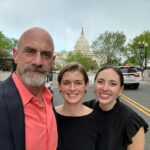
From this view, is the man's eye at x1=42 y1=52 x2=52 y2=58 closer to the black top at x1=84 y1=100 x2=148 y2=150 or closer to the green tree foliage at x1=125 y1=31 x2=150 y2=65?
the black top at x1=84 y1=100 x2=148 y2=150

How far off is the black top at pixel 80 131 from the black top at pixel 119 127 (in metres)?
0.06

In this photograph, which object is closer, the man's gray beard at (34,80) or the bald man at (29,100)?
the bald man at (29,100)

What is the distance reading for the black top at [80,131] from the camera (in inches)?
117

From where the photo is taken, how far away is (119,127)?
121 inches

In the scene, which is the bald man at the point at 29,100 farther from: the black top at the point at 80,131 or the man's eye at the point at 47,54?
the black top at the point at 80,131

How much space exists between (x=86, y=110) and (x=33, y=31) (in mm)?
823

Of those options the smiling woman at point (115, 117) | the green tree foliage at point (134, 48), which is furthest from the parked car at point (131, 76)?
the green tree foliage at point (134, 48)

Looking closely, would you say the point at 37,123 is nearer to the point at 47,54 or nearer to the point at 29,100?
the point at 29,100

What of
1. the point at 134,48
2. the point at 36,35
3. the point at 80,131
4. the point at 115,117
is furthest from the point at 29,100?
the point at 134,48

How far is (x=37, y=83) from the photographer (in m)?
2.62

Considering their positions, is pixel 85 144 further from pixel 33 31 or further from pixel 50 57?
pixel 33 31

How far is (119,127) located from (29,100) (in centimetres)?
87

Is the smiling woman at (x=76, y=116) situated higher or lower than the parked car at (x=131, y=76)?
higher

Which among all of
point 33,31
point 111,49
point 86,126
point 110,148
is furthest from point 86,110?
point 111,49
